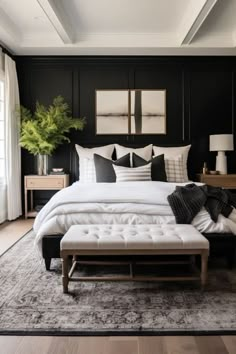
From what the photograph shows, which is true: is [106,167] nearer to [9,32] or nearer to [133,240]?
[9,32]

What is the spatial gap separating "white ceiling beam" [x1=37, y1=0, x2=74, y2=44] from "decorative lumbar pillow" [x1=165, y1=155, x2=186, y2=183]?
2312 millimetres

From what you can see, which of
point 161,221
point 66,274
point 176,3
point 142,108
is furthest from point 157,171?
point 66,274

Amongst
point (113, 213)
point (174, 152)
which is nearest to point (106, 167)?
point (174, 152)

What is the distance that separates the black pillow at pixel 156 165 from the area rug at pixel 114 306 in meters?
1.97

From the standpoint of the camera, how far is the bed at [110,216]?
2994 millimetres

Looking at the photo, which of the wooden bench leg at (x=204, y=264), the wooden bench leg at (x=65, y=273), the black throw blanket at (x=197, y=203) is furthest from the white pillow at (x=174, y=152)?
the wooden bench leg at (x=65, y=273)

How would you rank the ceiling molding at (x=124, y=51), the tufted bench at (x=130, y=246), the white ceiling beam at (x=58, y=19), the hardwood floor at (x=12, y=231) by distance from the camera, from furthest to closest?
the ceiling molding at (x=124, y=51)
the hardwood floor at (x=12, y=231)
the white ceiling beam at (x=58, y=19)
the tufted bench at (x=130, y=246)

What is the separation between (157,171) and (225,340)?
3.07 meters

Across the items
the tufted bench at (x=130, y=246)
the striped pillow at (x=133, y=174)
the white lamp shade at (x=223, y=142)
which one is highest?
the white lamp shade at (x=223, y=142)

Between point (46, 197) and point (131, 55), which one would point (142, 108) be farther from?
point (46, 197)

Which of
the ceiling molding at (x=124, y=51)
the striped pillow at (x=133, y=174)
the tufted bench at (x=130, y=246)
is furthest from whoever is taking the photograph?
the ceiling molding at (x=124, y=51)

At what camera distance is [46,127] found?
17.4 feet

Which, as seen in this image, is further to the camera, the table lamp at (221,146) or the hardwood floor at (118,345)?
the table lamp at (221,146)

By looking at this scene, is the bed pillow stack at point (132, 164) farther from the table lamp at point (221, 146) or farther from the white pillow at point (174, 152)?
the table lamp at point (221, 146)
